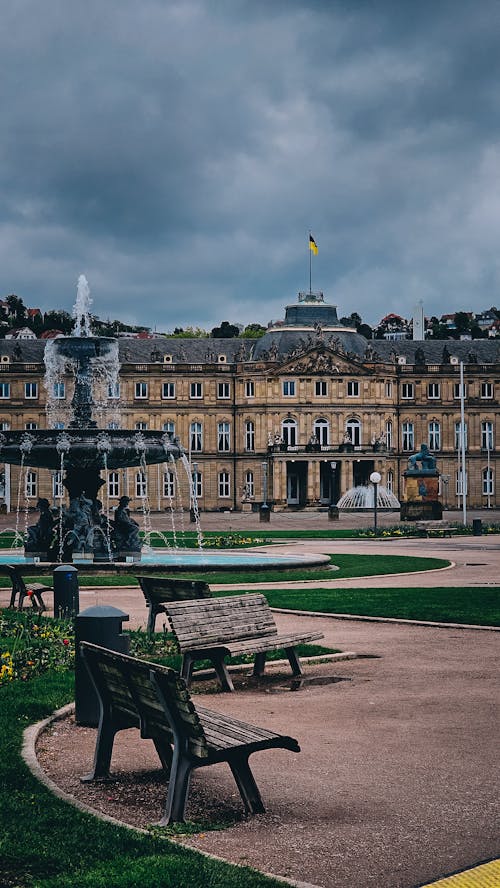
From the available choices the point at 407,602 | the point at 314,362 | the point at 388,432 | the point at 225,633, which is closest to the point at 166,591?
the point at 225,633

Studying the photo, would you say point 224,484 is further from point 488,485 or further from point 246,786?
point 246,786

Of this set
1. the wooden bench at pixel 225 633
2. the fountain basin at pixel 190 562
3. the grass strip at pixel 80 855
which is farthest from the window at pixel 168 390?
the grass strip at pixel 80 855

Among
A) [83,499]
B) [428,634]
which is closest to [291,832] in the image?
[428,634]

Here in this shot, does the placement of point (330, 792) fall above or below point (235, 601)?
below

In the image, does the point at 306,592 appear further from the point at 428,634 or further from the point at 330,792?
the point at 330,792

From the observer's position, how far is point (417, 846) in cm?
860

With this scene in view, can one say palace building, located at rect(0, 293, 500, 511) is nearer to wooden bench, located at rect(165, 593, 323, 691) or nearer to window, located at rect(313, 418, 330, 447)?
window, located at rect(313, 418, 330, 447)

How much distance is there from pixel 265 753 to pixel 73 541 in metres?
23.0

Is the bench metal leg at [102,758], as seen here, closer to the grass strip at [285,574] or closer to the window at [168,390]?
the grass strip at [285,574]

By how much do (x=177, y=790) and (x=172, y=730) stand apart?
472 millimetres

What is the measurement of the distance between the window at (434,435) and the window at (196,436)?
61.3 ft

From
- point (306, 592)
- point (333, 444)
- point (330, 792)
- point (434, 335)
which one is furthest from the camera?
point (434, 335)

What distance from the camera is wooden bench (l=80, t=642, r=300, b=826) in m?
9.33

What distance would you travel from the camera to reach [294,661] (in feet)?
51.5
